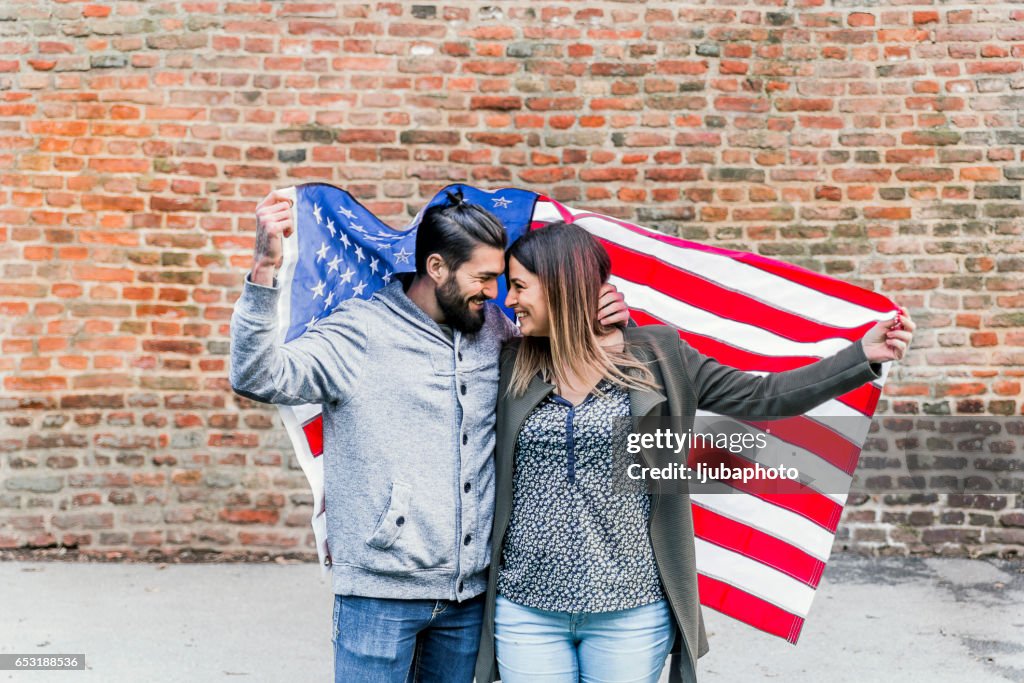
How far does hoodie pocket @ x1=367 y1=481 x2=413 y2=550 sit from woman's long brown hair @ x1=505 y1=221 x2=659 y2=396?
419 mm

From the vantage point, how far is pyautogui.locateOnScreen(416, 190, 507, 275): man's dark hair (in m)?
2.62

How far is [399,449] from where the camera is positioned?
2516 millimetres

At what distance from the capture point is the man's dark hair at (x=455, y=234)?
2.62 meters

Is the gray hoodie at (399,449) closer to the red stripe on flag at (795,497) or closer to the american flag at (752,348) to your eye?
the american flag at (752,348)

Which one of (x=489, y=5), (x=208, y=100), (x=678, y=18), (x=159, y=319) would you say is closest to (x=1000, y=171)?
(x=678, y=18)

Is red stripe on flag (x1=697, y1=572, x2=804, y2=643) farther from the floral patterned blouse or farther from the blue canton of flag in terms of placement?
the blue canton of flag

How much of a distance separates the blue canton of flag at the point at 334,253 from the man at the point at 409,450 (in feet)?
1.29

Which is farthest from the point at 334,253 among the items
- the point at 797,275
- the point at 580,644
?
the point at 797,275

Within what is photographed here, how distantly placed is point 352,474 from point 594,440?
2.21 ft

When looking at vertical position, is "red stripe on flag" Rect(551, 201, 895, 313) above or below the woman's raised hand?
above

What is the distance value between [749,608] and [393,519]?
148 centimetres

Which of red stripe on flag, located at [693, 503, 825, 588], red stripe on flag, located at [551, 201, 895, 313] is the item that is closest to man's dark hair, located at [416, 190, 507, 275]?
red stripe on flag, located at [551, 201, 895, 313]

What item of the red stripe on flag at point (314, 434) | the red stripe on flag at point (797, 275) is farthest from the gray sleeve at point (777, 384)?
the red stripe on flag at point (314, 434)

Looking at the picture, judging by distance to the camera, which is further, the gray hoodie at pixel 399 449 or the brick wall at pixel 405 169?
the brick wall at pixel 405 169
